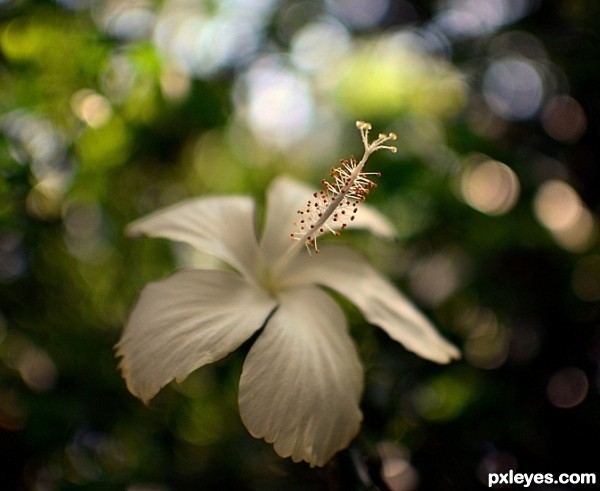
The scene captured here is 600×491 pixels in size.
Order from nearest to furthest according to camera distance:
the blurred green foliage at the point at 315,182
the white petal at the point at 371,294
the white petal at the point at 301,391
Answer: the white petal at the point at 301,391
the white petal at the point at 371,294
the blurred green foliage at the point at 315,182

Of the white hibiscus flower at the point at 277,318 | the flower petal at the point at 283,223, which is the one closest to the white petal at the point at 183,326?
the white hibiscus flower at the point at 277,318

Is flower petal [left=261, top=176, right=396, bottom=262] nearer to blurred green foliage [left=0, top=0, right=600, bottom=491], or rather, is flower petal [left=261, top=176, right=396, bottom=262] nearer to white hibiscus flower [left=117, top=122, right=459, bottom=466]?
white hibiscus flower [left=117, top=122, right=459, bottom=466]

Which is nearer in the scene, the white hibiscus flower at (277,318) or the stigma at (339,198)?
the white hibiscus flower at (277,318)

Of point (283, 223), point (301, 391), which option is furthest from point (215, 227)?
point (301, 391)

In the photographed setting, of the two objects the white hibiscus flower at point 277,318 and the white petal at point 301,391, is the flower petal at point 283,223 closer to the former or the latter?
the white hibiscus flower at point 277,318

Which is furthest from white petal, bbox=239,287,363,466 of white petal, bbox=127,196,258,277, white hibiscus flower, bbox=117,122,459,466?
white petal, bbox=127,196,258,277

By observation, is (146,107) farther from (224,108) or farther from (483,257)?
(483,257)
